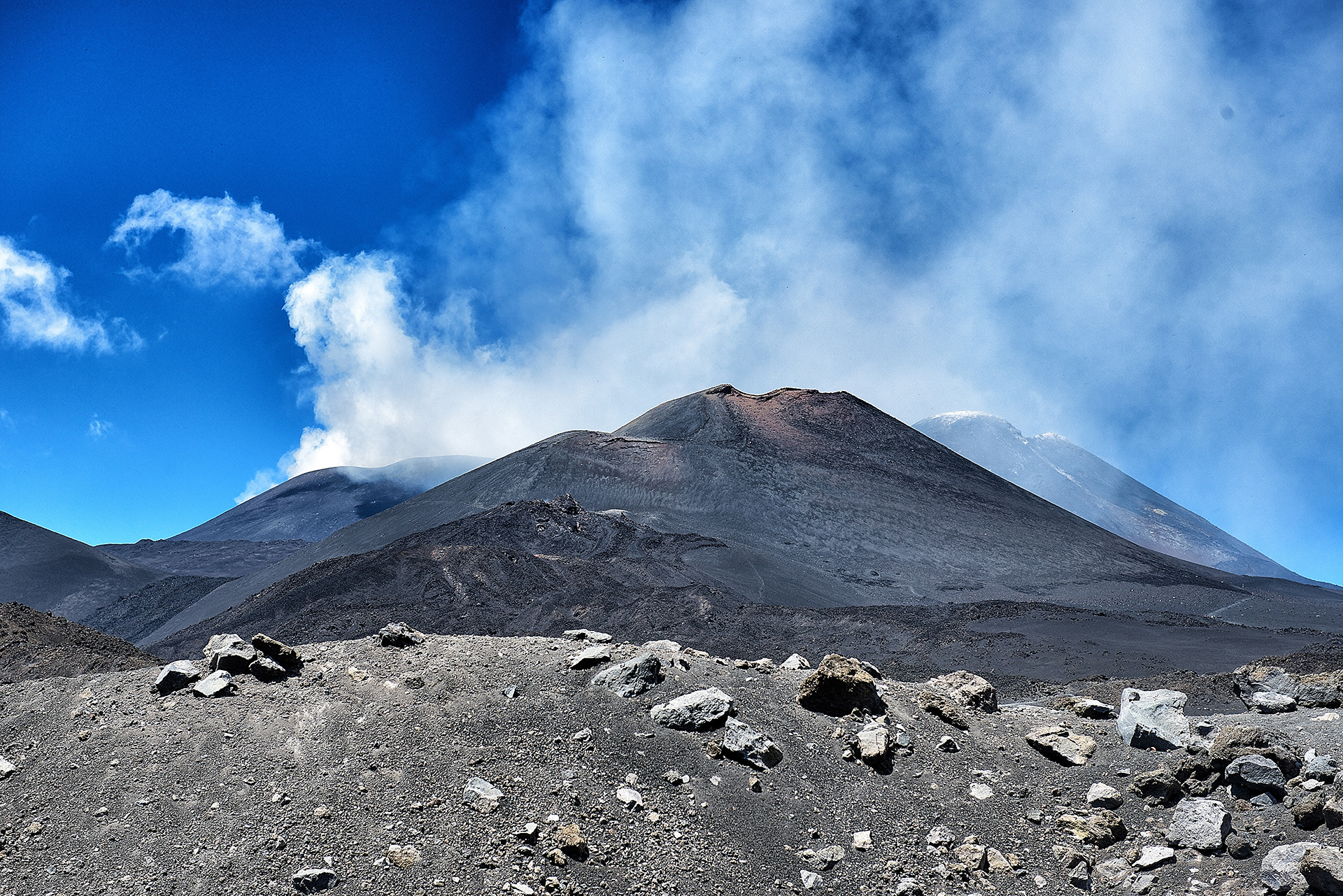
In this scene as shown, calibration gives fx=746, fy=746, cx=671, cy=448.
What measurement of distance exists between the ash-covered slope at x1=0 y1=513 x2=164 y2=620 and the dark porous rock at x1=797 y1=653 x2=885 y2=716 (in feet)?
168

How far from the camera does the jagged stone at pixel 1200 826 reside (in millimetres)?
4828

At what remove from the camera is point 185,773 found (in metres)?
5.29

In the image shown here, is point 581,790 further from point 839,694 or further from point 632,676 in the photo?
point 839,694

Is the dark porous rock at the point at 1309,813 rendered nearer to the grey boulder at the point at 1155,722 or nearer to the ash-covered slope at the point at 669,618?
the grey boulder at the point at 1155,722

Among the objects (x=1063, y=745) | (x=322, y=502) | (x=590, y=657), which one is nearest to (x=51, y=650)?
(x=590, y=657)

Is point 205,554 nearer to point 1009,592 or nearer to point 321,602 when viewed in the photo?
point 321,602

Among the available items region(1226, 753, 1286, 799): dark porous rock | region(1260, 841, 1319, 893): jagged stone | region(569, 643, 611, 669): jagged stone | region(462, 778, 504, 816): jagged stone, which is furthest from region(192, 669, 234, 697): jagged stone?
region(1226, 753, 1286, 799): dark porous rock

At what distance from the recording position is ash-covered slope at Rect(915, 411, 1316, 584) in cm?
11531

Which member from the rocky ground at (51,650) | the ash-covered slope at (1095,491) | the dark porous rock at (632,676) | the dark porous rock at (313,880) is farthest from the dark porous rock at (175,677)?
the ash-covered slope at (1095,491)

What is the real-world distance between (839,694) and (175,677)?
5678 millimetres

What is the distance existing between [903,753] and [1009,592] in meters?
36.1

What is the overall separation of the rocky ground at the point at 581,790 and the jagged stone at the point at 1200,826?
0.14ft

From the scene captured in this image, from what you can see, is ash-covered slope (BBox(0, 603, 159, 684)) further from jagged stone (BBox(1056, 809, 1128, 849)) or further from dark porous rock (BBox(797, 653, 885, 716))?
jagged stone (BBox(1056, 809, 1128, 849))

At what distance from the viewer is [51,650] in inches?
457
